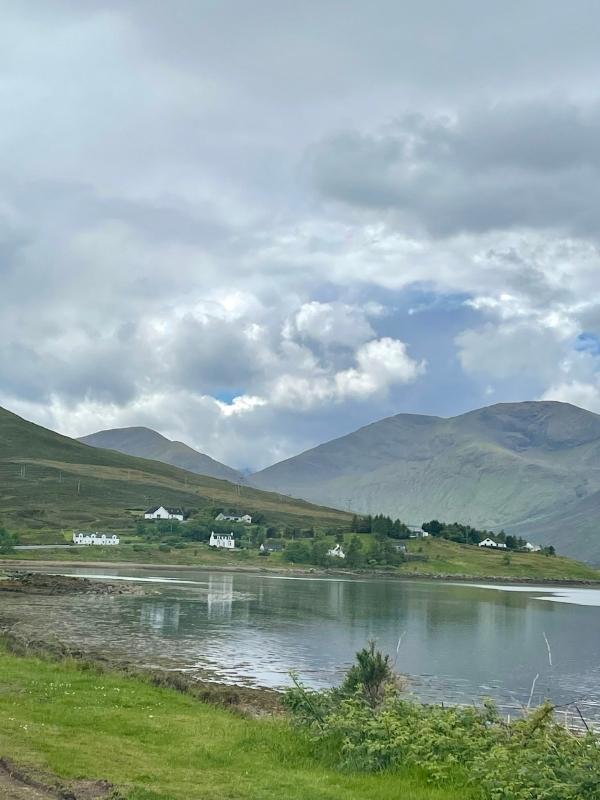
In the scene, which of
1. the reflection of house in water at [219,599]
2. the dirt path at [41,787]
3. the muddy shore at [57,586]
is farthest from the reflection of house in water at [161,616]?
the dirt path at [41,787]

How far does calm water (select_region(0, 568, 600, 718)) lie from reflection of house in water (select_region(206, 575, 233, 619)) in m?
0.19

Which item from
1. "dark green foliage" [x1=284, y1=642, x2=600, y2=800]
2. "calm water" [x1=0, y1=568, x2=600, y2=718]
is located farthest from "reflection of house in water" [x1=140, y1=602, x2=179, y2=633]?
"dark green foliage" [x1=284, y1=642, x2=600, y2=800]

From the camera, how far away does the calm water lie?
53.0 m

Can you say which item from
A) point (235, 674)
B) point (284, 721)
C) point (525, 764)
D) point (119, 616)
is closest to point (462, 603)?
point (119, 616)

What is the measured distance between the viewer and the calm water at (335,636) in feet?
174

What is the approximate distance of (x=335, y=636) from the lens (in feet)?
247

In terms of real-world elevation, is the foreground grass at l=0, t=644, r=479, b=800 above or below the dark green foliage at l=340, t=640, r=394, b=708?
below

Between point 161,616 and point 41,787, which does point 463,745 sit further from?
point 161,616

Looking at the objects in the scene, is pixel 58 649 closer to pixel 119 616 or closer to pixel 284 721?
pixel 284 721

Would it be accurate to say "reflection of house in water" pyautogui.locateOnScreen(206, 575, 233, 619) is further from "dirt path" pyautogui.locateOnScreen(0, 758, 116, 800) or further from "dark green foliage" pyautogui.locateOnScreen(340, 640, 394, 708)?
"dirt path" pyautogui.locateOnScreen(0, 758, 116, 800)

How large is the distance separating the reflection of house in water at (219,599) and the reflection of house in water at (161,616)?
4350 millimetres

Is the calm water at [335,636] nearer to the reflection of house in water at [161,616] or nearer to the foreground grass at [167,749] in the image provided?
the reflection of house in water at [161,616]

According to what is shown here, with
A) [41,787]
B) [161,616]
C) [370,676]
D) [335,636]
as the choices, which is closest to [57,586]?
[161,616]

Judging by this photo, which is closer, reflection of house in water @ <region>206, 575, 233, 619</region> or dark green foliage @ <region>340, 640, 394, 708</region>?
dark green foliage @ <region>340, 640, 394, 708</region>
